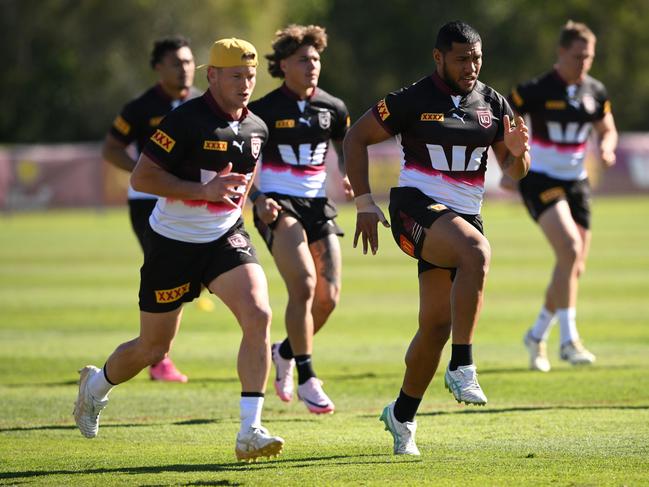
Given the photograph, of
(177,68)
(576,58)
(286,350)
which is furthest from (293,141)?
(576,58)

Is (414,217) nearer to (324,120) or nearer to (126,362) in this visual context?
(126,362)

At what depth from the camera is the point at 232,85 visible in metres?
7.64

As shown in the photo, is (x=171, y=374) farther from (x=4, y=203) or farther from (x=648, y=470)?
(x=4, y=203)

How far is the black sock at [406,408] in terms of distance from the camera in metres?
7.71

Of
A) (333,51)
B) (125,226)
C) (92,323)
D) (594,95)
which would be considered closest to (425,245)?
(594,95)

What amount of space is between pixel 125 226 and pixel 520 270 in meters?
15.5

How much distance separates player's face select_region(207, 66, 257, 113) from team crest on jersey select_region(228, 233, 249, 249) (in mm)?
748

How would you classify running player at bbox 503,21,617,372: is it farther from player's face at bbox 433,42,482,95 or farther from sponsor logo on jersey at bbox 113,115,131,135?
player's face at bbox 433,42,482,95

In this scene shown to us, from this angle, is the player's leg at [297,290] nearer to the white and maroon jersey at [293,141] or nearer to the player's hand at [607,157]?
the white and maroon jersey at [293,141]

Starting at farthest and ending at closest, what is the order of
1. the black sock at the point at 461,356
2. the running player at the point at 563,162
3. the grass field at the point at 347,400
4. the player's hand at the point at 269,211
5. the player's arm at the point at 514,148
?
the running player at the point at 563,162, the player's hand at the point at 269,211, the player's arm at the point at 514,148, the black sock at the point at 461,356, the grass field at the point at 347,400

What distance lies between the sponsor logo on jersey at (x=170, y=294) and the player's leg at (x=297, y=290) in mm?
2066

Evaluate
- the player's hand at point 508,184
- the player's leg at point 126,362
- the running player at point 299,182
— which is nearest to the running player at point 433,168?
the player's leg at point 126,362

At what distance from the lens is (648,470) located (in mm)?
6926

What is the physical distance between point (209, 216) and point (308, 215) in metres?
2.43
